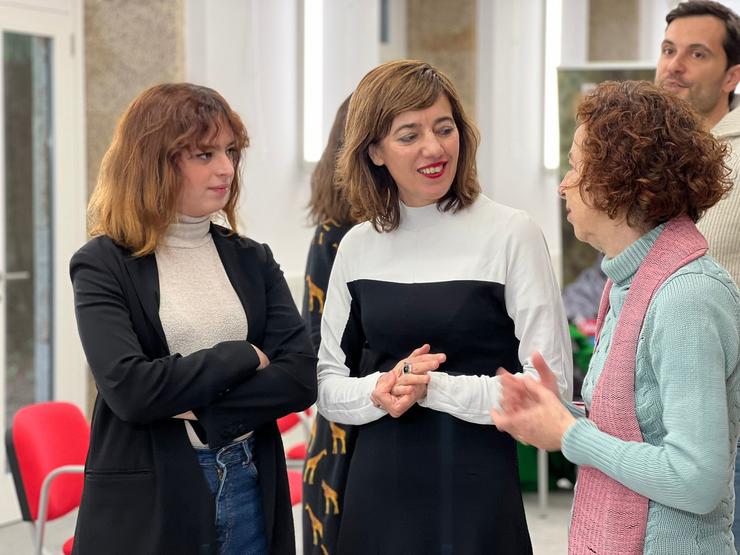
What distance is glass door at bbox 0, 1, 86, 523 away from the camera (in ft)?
16.5

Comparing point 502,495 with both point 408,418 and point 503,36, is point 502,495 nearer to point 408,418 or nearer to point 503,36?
point 408,418

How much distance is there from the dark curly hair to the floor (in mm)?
3175

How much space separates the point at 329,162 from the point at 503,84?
5.16 meters

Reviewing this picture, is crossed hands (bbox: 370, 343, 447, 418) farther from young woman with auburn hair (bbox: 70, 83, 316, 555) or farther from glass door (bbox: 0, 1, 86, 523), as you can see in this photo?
glass door (bbox: 0, 1, 86, 523)

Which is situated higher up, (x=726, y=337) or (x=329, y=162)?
(x=329, y=162)

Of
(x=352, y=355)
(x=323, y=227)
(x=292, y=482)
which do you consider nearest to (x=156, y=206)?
(x=352, y=355)

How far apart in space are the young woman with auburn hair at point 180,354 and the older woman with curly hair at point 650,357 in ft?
2.07

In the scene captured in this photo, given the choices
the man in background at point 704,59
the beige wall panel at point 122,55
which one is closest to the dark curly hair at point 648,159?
the man in background at point 704,59

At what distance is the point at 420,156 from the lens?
83.8 inches

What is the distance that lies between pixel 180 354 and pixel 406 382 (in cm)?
45

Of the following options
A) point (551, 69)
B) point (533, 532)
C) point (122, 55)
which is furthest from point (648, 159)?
point (551, 69)

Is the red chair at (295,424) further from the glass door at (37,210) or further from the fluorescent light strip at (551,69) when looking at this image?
the fluorescent light strip at (551,69)

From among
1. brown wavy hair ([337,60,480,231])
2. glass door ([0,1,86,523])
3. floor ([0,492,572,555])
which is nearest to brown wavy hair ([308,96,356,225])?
brown wavy hair ([337,60,480,231])

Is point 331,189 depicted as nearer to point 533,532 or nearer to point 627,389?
point 627,389
